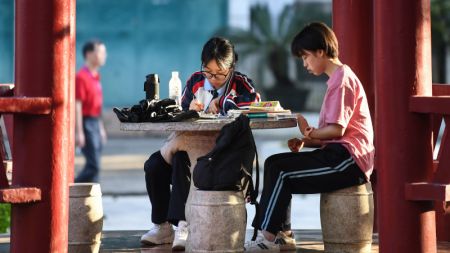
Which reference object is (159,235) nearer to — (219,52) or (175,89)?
(175,89)

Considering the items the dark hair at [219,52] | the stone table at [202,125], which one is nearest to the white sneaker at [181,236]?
the stone table at [202,125]

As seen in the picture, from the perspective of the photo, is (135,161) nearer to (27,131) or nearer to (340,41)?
(340,41)

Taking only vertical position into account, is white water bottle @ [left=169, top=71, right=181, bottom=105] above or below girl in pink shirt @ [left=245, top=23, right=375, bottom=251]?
above

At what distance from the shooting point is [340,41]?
7.16 meters

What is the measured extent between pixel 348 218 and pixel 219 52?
118 centimetres

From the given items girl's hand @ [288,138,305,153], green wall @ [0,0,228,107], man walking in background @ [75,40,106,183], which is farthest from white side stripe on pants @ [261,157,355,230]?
green wall @ [0,0,228,107]

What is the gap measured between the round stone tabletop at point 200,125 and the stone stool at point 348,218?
1.56ft

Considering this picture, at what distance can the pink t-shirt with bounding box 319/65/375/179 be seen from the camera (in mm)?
5863

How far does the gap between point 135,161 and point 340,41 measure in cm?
1255

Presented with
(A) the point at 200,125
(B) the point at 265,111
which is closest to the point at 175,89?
(B) the point at 265,111

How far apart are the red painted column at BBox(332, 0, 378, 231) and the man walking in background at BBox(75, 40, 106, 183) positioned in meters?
5.21

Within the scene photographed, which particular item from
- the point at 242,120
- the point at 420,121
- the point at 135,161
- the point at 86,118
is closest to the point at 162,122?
the point at 242,120

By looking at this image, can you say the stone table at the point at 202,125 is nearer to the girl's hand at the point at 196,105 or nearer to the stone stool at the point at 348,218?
the girl's hand at the point at 196,105

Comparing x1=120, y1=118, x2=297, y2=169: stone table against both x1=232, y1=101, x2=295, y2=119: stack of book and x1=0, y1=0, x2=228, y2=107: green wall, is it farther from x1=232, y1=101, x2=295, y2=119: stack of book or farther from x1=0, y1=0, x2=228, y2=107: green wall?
x1=0, y1=0, x2=228, y2=107: green wall
